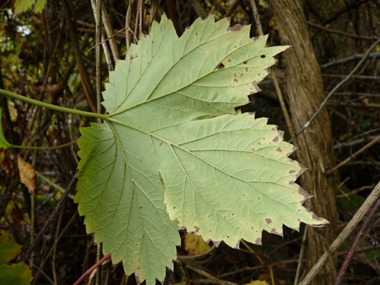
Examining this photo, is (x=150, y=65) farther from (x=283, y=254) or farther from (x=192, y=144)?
(x=283, y=254)

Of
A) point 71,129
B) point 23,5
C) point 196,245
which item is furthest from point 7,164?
point 196,245

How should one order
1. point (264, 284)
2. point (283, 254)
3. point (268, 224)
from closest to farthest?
point (268, 224)
point (264, 284)
point (283, 254)

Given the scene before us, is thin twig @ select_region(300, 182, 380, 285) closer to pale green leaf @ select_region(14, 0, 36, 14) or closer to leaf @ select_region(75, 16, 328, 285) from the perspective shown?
leaf @ select_region(75, 16, 328, 285)

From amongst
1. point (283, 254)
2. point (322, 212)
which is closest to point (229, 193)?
point (322, 212)

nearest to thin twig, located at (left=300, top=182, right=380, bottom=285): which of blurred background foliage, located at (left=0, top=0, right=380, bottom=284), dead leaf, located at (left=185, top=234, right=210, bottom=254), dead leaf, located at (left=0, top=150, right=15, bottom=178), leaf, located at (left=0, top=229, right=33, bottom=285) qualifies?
blurred background foliage, located at (left=0, top=0, right=380, bottom=284)

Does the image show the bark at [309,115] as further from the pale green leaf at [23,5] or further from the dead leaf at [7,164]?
the dead leaf at [7,164]

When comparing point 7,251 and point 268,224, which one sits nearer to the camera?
point 268,224
